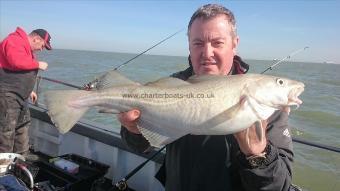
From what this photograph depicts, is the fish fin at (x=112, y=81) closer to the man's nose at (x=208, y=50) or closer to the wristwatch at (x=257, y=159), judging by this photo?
the man's nose at (x=208, y=50)

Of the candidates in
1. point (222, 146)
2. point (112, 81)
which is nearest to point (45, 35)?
point (112, 81)

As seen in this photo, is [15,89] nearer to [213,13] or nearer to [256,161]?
[213,13]

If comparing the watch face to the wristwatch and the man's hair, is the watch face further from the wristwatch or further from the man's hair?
the man's hair

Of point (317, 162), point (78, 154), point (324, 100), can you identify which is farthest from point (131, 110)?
point (324, 100)

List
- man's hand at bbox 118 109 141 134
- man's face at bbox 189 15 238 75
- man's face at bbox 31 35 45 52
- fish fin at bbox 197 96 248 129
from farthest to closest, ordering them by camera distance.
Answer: man's face at bbox 31 35 45 52
man's face at bbox 189 15 238 75
man's hand at bbox 118 109 141 134
fish fin at bbox 197 96 248 129

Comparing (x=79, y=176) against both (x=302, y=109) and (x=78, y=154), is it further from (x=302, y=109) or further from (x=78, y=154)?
(x=302, y=109)

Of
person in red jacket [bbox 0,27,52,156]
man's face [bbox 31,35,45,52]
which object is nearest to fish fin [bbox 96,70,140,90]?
person in red jacket [bbox 0,27,52,156]

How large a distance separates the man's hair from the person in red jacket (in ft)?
17.4

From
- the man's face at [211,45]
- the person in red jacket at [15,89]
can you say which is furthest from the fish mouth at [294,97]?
the person in red jacket at [15,89]

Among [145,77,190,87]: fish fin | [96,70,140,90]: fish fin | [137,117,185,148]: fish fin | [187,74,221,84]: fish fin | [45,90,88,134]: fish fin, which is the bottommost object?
[137,117,185,148]: fish fin

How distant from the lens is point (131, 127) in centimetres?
286

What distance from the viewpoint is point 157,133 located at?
257 centimetres

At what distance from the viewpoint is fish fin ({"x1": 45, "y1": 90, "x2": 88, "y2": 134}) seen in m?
2.56

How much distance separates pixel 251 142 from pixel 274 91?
1.15 feet
